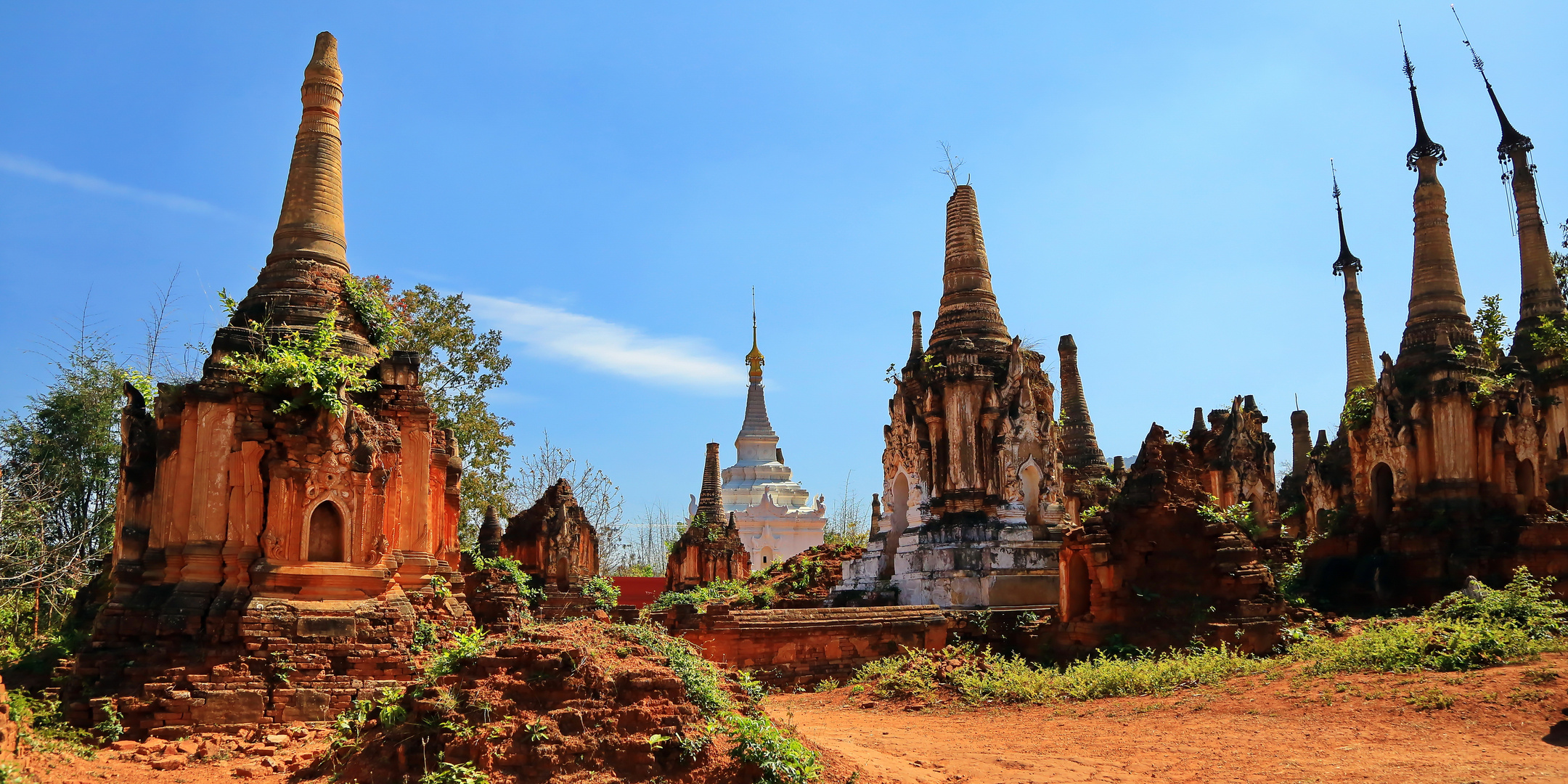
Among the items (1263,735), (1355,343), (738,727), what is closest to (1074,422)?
(1355,343)

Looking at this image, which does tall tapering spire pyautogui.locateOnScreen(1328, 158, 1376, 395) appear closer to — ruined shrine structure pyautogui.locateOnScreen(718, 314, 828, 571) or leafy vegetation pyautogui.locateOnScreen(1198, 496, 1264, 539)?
leafy vegetation pyautogui.locateOnScreen(1198, 496, 1264, 539)

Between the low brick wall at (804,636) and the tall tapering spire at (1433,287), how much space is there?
10.6m

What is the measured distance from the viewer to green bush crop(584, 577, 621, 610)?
20.0 m

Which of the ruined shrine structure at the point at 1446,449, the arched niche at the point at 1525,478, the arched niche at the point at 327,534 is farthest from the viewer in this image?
the arched niche at the point at 1525,478

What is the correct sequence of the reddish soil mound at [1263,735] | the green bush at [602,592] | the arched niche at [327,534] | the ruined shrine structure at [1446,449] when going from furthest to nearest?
the green bush at [602,592] < the ruined shrine structure at [1446,449] < the arched niche at [327,534] < the reddish soil mound at [1263,735]

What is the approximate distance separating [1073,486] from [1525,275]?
33.8 feet

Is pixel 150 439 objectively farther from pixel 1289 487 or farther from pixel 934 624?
pixel 1289 487

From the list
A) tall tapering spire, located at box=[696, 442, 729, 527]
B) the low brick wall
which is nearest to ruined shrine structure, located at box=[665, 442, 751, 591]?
tall tapering spire, located at box=[696, 442, 729, 527]

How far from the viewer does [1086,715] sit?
11.8m

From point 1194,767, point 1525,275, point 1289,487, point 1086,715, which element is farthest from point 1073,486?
point 1194,767

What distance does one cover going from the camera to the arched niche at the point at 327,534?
12.0m

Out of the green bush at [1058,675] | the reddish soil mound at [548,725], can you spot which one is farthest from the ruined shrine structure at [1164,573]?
the reddish soil mound at [548,725]

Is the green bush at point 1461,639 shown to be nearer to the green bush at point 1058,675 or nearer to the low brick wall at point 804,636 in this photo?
the green bush at point 1058,675

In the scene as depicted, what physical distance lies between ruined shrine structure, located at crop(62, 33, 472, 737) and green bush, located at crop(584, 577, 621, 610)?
6197 millimetres
